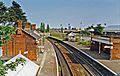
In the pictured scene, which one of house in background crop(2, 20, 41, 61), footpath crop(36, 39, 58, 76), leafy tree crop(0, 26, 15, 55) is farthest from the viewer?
house in background crop(2, 20, 41, 61)

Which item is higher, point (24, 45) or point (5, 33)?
point (5, 33)

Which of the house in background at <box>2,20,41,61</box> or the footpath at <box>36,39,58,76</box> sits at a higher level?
the house in background at <box>2,20,41,61</box>

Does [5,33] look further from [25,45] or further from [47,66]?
[25,45]

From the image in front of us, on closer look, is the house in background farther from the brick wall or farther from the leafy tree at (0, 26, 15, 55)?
the leafy tree at (0, 26, 15, 55)

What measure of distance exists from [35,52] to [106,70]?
1341 centimetres

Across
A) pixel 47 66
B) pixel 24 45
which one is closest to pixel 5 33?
pixel 47 66

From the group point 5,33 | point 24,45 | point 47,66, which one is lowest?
point 47,66

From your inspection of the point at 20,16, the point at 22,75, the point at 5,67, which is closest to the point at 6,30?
the point at 5,67

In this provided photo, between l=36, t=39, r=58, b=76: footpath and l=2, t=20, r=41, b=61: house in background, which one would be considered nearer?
l=36, t=39, r=58, b=76: footpath

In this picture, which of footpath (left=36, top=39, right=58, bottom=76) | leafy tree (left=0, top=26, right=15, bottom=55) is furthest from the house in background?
leafy tree (left=0, top=26, right=15, bottom=55)

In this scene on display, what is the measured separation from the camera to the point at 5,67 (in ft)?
22.7

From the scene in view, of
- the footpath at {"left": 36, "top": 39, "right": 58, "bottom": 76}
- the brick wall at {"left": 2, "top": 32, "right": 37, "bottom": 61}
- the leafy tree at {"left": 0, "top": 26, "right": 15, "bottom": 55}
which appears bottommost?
the footpath at {"left": 36, "top": 39, "right": 58, "bottom": 76}

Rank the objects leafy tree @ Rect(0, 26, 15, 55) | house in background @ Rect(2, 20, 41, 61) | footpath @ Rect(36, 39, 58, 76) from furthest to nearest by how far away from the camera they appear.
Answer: house in background @ Rect(2, 20, 41, 61) → footpath @ Rect(36, 39, 58, 76) → leafy tree @ Rect(0, 26, 15, 55)

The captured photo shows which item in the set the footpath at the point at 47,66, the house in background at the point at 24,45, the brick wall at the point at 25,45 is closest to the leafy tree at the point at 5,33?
the footpath at the point at 47,66
